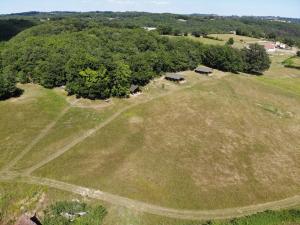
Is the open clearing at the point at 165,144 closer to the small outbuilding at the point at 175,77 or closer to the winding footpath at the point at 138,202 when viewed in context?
the winding footpath at the point at 138,202

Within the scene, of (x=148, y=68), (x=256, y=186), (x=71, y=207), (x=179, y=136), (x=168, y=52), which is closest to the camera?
(x=71, y=207)

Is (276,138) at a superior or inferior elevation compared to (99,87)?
inferior

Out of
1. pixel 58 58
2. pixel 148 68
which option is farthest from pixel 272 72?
pixel 58 58

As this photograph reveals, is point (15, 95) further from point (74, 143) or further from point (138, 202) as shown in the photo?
point (138, 202)

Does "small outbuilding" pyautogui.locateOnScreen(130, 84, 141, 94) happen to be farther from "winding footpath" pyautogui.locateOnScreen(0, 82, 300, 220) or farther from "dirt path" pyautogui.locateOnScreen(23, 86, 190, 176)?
"winding footpath" pyautogui.locateOnScreen(0, 82, 300, 220)

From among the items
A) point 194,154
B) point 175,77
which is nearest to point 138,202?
point 194,154

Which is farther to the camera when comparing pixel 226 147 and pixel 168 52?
pixel 168 52

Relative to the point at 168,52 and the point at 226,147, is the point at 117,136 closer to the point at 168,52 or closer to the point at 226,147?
the point at 226,147

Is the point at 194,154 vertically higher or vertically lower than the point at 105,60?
lower
